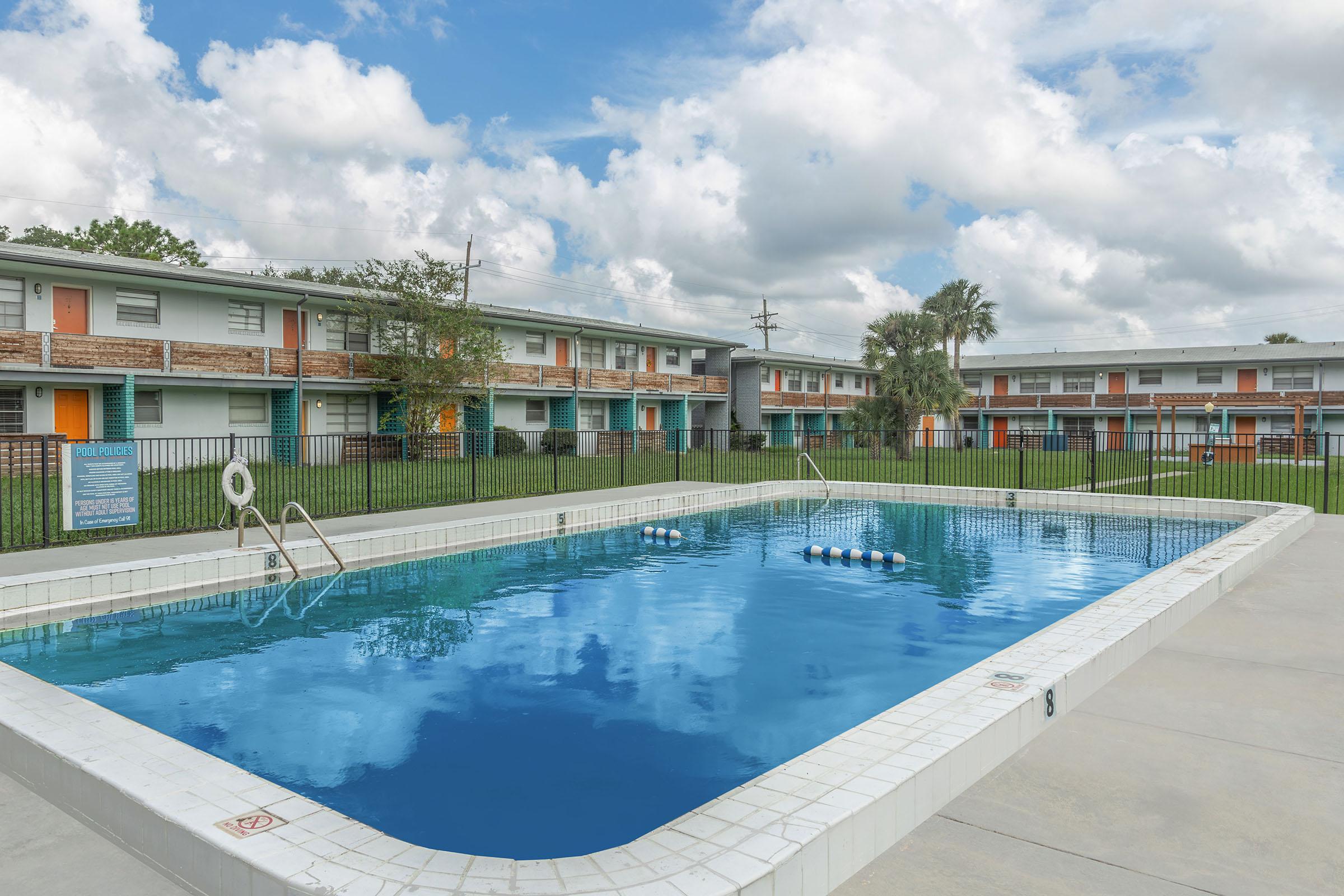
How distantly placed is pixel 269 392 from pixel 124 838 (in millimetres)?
27148

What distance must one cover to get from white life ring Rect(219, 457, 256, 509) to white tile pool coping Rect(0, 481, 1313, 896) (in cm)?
508

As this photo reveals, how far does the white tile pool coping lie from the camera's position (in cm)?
313

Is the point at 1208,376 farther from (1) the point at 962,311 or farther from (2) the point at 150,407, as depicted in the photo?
(2) the point at 150,407

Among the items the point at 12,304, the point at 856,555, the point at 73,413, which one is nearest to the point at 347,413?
the point at 73,413

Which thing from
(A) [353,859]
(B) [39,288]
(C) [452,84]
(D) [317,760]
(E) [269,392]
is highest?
(C) [452,84]

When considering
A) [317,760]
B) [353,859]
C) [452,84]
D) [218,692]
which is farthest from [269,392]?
[353,859]

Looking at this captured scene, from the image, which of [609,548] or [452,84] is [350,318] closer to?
[452,84]

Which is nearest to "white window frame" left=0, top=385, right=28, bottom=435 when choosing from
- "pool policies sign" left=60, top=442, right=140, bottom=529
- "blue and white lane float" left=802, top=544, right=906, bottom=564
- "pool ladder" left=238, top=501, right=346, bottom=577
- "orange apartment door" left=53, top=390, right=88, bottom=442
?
"orange apartment door" left=53, top=390, right=88, bottom=442

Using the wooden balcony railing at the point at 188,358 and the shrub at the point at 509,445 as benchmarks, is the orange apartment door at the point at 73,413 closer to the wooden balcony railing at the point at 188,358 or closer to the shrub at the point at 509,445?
the wooden balcony railing at the point at 188,358

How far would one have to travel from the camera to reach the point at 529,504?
56.1 feet

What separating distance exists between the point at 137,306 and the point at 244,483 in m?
17.1

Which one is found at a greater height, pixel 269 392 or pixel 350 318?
pixel 350 318

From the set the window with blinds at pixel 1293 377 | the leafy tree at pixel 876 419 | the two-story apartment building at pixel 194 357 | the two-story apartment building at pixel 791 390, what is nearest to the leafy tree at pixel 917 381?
the leafy tree at pixel 876 419

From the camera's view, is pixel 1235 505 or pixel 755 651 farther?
pixel 1235 505
